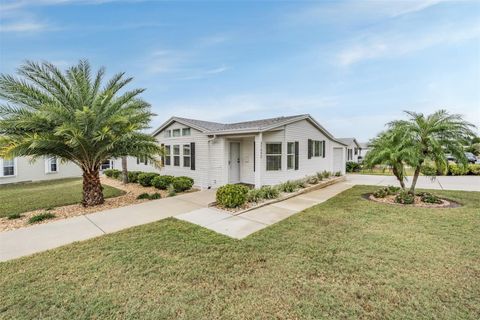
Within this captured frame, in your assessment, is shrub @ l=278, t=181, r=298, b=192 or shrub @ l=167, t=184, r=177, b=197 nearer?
shrub @ l=278, t=181, r=298, b=192

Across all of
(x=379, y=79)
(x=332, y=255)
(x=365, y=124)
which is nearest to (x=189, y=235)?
(x=332, y=255)

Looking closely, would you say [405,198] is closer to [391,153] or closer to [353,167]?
[391,153]

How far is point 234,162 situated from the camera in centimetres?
1149

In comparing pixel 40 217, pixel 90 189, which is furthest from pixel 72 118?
pixel 40 217

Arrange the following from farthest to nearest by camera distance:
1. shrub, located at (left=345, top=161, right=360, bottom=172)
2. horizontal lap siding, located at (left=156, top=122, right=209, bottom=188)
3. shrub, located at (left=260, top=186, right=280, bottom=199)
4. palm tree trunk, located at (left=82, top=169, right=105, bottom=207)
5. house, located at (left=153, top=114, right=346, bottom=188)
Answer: shrub, located at (left=345, top=161, right=360, bottom=172), horizontal lap siding, located at (left=156, top=122, right=209, bottom=188), house, located at (left=153, top=114, right=346, bottom=188), shrub, located at (left=260, top=186, right=280, bottom=199), palm tree trunk, located at (left=82, top=169, right=105, bottom=207)

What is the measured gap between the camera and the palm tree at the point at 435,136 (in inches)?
291

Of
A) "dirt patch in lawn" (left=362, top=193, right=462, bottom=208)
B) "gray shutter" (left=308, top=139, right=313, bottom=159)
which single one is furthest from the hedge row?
"dirt patch in lawn" (left=362, top=193, right=462, bottom=208)

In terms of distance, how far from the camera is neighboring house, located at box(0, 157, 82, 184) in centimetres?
1542

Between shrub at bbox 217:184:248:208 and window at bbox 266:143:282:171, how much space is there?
3.28 meters

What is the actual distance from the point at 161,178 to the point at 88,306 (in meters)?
8.57

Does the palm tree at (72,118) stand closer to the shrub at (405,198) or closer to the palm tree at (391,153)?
the palm tree at (391,153)

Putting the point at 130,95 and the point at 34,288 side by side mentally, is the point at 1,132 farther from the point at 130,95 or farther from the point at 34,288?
the point at 34,288

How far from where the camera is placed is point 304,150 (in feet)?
38.8

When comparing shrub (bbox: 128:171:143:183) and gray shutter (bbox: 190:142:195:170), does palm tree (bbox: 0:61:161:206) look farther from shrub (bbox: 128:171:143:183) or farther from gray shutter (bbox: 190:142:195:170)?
shrub (bbox: 128:171:143:183)
